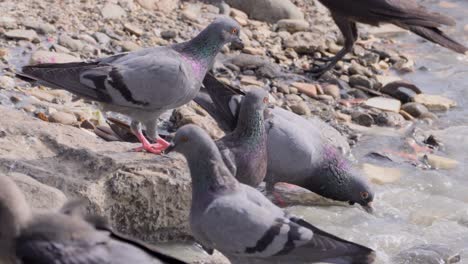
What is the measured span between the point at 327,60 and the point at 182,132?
4949 millimetres

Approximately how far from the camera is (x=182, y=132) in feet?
17.5

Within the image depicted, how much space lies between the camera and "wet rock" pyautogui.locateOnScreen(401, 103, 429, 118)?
9.11 m

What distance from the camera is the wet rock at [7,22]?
851cm

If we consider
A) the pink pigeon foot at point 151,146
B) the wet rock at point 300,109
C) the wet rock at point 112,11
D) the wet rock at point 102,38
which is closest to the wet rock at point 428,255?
the pink pigeon foot at point 151,146

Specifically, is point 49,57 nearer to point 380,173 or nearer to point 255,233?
point 380,173

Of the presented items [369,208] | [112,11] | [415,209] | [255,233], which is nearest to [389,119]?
[415,209]

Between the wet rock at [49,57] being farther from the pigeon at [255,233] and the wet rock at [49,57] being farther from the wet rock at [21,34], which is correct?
the pigeon at [255,233]

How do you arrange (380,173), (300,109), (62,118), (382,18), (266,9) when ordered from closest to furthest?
(62,118), (380,173), (300,109), (382,18), (266,9)

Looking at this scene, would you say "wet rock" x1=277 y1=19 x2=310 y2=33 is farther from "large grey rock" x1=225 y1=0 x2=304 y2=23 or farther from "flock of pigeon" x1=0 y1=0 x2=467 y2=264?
"flock of pigeon" x1=0 y1=0 x2=467 y2=264

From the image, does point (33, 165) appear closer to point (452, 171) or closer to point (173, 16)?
point (452, 171)

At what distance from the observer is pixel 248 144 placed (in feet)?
20.1

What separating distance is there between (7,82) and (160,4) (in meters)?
2.80

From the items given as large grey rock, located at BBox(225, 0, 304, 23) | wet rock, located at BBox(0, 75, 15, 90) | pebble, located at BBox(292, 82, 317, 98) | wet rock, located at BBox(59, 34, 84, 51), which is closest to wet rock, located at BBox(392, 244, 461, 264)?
pebble, located at BBox(292, 82, 317, 98)

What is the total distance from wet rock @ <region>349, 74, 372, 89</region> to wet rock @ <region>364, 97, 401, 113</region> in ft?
0.99
